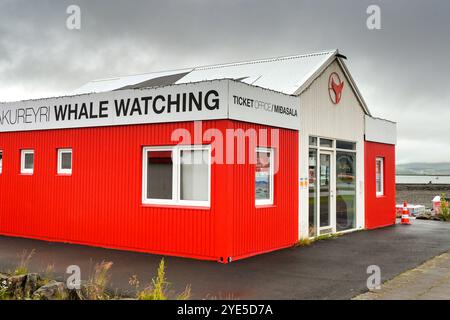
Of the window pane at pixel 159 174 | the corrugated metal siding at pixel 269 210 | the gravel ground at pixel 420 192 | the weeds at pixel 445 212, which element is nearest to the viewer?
the corrugated metal siding at pixel 269 210

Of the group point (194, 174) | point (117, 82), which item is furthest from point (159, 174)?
point (117, 82)

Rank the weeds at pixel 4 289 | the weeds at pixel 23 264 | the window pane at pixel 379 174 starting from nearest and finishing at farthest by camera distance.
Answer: the weeds at pixel 4 289 → the weeds at pixel 23 264 → the window pane at pixel 379 174

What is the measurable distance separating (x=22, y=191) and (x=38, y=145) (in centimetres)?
137

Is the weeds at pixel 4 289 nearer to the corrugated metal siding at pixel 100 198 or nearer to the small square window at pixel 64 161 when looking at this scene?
the corrugated metal siding at pixel 100 198

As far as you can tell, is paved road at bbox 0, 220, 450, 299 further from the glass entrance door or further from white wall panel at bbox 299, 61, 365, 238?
white wall panel at bbox 299, 61, 365, 238

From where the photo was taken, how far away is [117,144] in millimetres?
11867

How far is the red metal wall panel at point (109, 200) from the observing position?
10297mm

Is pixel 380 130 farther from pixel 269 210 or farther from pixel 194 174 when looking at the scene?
pixel 194 174

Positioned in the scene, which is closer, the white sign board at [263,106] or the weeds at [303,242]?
the white sign board at [263,106]

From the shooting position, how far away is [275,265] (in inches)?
385

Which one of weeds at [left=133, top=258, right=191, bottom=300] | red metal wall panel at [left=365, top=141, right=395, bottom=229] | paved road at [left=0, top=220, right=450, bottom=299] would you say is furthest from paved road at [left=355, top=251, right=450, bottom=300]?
red metal wall panel at [left=365, top=141, right=395, bottom=229]

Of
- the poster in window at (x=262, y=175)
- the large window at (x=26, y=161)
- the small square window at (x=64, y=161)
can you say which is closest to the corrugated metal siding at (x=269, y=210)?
the poster in window at (x=262, y=175)

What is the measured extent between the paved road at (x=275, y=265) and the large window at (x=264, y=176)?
125 centimetres
